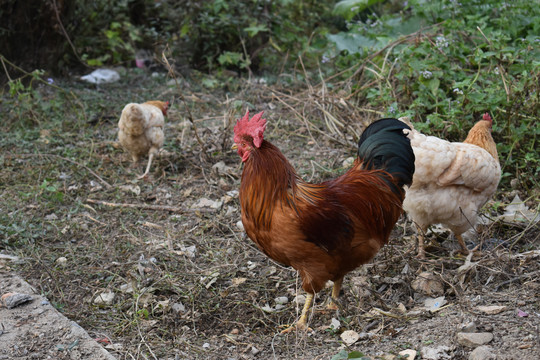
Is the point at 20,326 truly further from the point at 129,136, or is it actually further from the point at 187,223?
the point at 129,136

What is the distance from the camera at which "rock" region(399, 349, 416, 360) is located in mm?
2863

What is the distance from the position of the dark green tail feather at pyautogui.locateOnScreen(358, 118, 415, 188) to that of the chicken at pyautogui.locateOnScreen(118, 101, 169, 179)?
9.47 feet

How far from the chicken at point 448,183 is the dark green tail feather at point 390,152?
294 mm

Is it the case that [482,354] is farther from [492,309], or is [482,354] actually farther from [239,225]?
[239,225]

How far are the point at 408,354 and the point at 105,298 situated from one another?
7.15 ft

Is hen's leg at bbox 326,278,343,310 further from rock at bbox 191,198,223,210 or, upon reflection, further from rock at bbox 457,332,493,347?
rock at bbox 191,198,223,210

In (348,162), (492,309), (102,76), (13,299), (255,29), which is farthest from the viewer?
(102,76)

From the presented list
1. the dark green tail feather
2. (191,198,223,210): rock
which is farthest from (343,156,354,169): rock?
the dark green tail feather

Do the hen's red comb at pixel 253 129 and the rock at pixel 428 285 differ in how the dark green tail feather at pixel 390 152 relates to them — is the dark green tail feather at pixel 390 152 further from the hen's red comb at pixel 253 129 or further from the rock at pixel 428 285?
the hen's red comb at pixel 253 129

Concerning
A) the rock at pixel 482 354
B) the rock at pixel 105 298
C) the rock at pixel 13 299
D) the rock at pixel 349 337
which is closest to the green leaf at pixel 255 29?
the rock at pixel 105 298

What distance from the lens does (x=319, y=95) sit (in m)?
6.70

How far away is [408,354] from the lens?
289 cm

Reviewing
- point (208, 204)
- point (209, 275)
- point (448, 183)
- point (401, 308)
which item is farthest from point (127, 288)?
point (448, 183)

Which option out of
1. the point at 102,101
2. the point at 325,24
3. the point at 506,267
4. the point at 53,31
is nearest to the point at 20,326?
the point at 506,267
